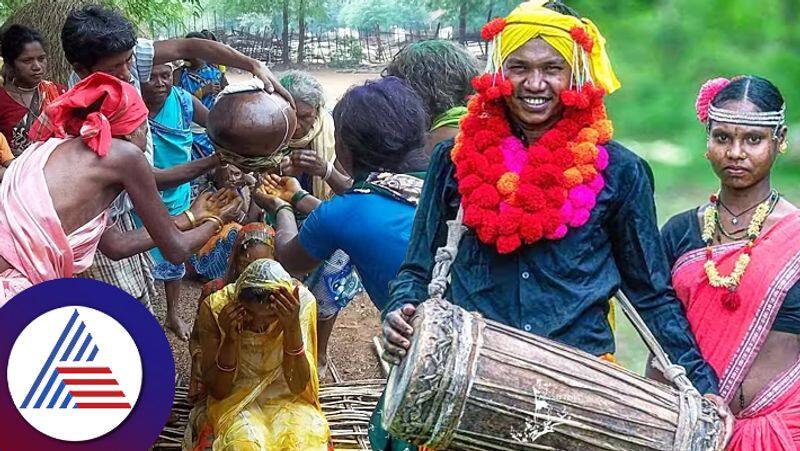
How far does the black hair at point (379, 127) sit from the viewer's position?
345cm

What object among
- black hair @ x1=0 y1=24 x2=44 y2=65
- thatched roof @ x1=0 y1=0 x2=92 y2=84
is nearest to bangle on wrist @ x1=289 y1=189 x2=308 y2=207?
black hair @ x1=0 y1=24 x2=44 y2=65

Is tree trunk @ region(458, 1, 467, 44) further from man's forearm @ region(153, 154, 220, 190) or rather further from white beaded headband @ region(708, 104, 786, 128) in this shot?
white beaded headband @ region(708, 104, 786, 128)

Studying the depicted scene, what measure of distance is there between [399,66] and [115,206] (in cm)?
155

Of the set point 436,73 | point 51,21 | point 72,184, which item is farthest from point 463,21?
point 72,184

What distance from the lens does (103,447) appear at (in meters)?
3.10

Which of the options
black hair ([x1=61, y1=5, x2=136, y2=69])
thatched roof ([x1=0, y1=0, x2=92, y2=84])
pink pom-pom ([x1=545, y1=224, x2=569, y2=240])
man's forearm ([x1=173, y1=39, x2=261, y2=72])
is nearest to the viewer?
pink pom-pom ([x1=545, y1=224, x2=569, y2=240])

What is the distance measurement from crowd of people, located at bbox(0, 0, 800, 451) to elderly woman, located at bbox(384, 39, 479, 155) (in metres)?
0.01

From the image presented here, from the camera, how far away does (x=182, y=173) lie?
425cm

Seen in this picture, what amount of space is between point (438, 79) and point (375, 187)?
1265 mm

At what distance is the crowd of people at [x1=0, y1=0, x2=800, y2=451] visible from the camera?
2586 millimetres

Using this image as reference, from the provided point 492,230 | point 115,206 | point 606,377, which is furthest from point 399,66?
point 606,377

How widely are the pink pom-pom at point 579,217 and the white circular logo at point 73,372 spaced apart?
153 centimetres

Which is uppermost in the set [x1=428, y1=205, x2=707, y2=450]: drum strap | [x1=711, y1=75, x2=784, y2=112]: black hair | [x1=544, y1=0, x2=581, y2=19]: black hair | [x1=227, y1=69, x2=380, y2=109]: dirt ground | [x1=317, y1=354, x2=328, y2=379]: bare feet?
[x1=544, y1=0, x2=581, y2=19]: black hair

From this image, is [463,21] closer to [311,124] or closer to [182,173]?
[311,124]
